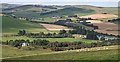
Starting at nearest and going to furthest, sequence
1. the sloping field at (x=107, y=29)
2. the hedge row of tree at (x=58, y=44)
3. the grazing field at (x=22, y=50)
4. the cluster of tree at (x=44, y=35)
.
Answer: the grazing field at (x=22, y=50) < the hedge row of tree at (x=58, y=44) < the cluster of tree at (x=44, y=35) < the sloping field at (x=107, y=29)

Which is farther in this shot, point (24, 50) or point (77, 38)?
point (77, 38)

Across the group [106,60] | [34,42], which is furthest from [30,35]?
[106,60]

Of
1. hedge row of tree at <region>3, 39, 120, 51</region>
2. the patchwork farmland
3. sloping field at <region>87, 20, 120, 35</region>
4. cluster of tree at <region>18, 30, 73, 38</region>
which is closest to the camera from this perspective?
the patchwork farmland

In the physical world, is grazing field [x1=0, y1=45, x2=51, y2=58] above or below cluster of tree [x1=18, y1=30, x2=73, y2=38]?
above

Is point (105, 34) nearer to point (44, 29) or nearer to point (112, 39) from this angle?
point (112, 39)

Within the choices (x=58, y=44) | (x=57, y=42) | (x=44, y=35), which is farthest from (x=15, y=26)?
(x=58, y=44)

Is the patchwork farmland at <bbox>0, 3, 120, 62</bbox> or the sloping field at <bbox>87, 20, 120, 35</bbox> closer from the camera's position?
the patchwork farmland at <bbox>0, 3, 120, 62</bbox>

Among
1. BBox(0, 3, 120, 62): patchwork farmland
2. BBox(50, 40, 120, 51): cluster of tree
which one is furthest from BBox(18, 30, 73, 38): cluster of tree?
BBox(50, 40, 120, 51): cluster of tree

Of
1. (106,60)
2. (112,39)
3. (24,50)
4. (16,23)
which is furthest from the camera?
(16,23)

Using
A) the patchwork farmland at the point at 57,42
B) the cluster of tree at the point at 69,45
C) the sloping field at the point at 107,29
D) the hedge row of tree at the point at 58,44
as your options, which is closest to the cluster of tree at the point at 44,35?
the patchwork farmland at the point at 57,42

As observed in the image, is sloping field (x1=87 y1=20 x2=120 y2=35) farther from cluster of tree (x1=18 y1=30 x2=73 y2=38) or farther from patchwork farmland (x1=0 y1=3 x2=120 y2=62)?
cluster of tree (x1=18 y1=30 x2=73 y2=38)

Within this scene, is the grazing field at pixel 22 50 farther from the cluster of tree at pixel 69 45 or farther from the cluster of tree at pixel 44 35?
the cluster of tree at pixel 44 35
